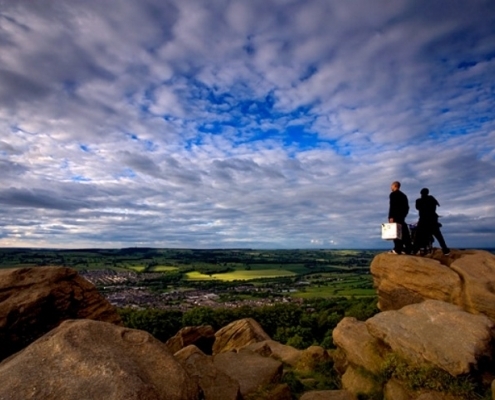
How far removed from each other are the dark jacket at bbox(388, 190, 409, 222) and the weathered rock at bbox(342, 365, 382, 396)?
1023 centimetres

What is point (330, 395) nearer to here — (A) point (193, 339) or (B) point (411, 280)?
(B) point (411, 280)

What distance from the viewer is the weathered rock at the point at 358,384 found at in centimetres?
1766

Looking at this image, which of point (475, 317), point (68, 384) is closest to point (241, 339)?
point (475, 317)

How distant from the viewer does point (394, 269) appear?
81.4ft

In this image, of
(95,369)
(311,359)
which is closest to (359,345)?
(311,359)

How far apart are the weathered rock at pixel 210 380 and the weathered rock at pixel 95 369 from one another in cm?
153

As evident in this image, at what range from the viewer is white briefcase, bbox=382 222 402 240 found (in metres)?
24.5

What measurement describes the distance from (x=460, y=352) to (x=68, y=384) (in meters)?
14.9

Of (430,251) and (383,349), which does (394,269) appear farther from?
(383,349)

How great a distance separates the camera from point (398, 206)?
24.7m

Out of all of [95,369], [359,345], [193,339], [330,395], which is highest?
[95,369]

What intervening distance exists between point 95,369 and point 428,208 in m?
21.9

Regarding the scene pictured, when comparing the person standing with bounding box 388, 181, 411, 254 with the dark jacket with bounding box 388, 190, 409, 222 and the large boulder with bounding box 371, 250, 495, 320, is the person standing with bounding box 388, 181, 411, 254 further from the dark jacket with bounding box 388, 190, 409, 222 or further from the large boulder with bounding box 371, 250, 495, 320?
the large boulder with bounding box 371, 250, 495, 320

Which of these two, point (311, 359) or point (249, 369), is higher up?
point (249, 369)
